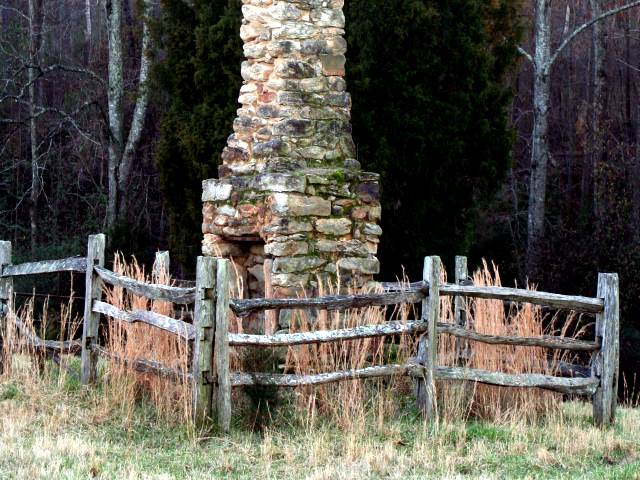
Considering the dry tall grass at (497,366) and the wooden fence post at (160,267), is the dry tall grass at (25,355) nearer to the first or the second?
the wooden fence post at (160,267)

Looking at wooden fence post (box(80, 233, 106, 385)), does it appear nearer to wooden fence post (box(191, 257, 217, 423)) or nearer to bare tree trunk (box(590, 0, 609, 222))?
wooden fence post (box(191, 257, 217, 423))

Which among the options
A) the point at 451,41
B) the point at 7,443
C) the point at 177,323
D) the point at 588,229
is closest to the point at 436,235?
the point at 451,41

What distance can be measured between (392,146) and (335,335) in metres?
9.11

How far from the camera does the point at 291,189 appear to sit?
9656mm

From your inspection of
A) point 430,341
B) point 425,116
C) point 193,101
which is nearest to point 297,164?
point 430,341

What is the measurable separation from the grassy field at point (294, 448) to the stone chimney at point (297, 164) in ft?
7.06

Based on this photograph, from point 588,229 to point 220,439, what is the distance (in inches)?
580

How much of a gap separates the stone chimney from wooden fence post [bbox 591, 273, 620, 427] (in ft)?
8.43

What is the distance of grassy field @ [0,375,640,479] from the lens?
639cm

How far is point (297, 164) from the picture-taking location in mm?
9969

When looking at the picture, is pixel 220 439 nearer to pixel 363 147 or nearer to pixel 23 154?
pixel 363 147

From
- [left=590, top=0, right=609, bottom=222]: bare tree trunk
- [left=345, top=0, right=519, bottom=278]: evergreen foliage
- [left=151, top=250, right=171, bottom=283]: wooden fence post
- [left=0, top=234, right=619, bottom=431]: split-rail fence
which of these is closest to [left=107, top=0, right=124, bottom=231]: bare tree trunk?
[left=345, top=0, right=519, bottom=278]: evergreen foliage

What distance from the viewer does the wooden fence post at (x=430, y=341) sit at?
806cm

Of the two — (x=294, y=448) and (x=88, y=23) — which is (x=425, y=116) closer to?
(x=294, y=448)
